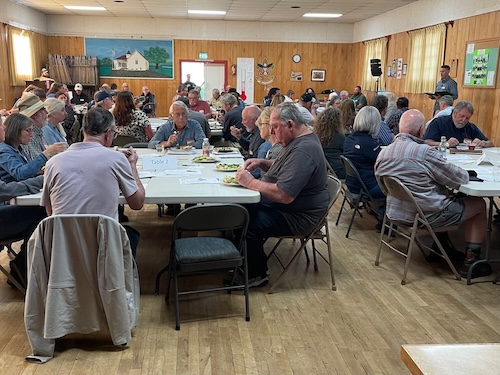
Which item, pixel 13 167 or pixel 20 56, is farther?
pixel 20 56

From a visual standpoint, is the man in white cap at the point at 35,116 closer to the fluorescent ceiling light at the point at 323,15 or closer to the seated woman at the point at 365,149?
the seated woman at the point at 365,149

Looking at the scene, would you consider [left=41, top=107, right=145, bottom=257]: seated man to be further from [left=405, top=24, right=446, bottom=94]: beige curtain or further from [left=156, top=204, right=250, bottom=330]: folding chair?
[left=405, top=24, right=446, bottom=94]: beige curtain

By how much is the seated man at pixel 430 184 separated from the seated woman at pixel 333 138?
58.6 inches

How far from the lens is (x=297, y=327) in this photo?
9.95ft

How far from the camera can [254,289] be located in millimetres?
3578

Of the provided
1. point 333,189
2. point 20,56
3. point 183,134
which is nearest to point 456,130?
point 333,189

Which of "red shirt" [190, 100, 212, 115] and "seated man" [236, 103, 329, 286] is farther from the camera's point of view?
"red shirt" [190, 100, 212, 115]

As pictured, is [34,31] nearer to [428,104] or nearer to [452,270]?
[428,104]

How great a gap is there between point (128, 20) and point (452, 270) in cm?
1293

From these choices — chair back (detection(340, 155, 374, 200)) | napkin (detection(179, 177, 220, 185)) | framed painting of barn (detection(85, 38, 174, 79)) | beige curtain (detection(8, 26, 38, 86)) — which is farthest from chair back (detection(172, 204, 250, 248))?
framed painting of barn (detection(85, 38, 174, 79))

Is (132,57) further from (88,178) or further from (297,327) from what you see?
(297,327)

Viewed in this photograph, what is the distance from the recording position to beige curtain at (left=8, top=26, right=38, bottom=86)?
37.0ft

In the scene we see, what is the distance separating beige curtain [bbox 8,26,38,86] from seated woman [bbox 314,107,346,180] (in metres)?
8.78

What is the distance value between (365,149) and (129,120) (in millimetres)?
2792
